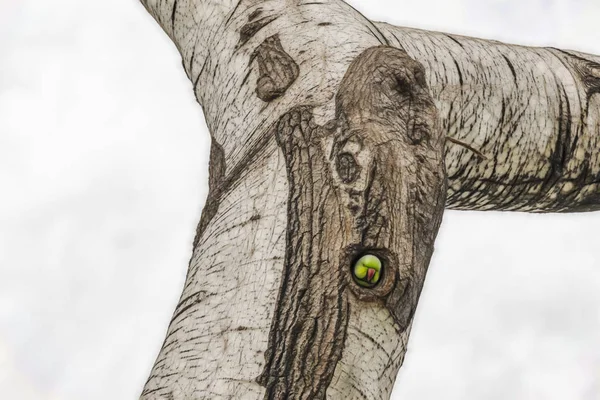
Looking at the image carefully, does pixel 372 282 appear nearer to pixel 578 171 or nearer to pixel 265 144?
pixel 265 144

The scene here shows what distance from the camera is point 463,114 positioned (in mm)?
1721

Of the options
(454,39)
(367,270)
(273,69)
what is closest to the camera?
(367,270)

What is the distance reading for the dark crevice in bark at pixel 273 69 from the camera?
134 centimetres

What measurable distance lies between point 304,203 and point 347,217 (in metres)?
0.07

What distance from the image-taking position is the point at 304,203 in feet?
3.74

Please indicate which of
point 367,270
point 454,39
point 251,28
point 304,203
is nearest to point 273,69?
point 251,28

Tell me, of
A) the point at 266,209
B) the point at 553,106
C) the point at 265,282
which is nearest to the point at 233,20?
the point at 266,209

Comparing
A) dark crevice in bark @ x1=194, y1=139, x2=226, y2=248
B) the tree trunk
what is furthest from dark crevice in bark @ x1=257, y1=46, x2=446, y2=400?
dark crevice in bark @ x1=194, y1=139, x2=226, y2=248

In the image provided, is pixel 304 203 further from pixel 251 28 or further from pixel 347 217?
pixel 251 28

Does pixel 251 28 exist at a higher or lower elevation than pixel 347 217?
higher

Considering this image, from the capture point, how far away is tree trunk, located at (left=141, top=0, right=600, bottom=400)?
1.06 meters

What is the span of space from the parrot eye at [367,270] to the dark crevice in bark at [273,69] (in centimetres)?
36

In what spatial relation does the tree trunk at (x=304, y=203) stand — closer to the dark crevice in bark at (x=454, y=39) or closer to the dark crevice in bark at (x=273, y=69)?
the dark crevice in bark at (x=273, y=69)

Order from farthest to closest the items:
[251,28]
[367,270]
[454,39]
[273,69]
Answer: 1. [454,39]
2. [251,28]
3. [273,69]
4. [367,270]
